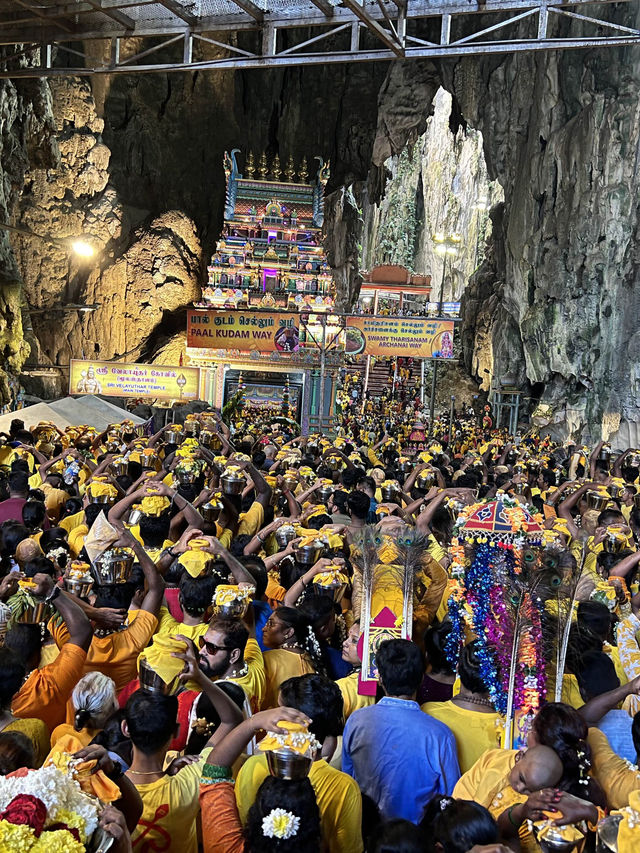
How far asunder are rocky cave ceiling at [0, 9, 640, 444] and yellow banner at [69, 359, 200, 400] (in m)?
1.49

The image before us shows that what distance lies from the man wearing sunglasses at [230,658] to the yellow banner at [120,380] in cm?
1335

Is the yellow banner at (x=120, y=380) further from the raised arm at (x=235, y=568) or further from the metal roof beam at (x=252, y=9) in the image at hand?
the raised arm at (x=235, y=568)

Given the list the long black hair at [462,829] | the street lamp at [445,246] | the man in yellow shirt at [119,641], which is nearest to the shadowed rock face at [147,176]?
the man in yellow shirt at [119,641]

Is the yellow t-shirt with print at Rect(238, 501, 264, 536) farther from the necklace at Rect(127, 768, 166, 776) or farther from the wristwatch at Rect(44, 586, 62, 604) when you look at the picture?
the necklace at Rect(127, 768, 166, 776)

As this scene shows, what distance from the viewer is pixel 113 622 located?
141 inches

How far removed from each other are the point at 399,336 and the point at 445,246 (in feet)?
122

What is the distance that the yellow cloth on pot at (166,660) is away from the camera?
2.44 meters

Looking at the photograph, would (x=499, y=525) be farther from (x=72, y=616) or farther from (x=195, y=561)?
(x=72, y=616)

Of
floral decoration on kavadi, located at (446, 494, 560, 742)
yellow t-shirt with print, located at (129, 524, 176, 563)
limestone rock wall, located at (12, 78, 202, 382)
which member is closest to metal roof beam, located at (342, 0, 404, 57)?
yellow t-shirt with print, located at (129, 524, 176, 563)

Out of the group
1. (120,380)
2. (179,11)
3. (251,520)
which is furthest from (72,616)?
(120,380)

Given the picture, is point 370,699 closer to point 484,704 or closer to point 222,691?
point 484,704

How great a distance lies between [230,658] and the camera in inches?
123

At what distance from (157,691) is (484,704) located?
129cm

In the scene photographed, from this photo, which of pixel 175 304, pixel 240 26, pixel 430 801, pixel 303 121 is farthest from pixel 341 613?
pixel 303 121
